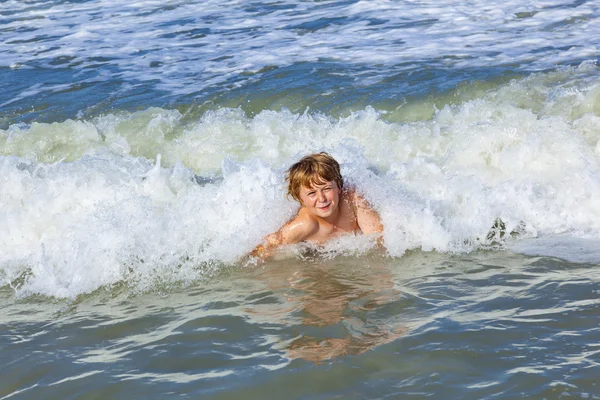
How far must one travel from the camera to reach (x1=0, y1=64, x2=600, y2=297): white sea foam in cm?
611

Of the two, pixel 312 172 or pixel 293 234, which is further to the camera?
pixel 293 234

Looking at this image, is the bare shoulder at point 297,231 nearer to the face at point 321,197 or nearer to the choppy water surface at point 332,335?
the face at point 321,197

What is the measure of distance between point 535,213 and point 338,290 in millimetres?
1936

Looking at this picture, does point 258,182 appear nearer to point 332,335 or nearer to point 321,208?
point 321,208

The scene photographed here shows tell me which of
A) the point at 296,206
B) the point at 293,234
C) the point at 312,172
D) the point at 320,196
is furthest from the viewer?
the point at 296,206

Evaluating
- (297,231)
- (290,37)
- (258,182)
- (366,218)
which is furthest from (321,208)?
(290,37)

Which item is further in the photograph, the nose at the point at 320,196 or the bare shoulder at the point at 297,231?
the bare shoulder at the point at 297,231

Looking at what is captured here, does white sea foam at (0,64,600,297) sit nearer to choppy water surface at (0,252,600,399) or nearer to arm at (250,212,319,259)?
arm at (250,212,319,259)

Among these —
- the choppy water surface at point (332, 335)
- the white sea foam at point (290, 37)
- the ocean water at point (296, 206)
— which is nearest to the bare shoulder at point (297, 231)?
the ocean water at point (296, 206)

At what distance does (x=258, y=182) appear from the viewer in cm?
671

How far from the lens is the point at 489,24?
11656 millimetres

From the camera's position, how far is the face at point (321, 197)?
598cm

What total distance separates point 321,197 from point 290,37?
6315mm

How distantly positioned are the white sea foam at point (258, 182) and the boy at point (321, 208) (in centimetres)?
13
